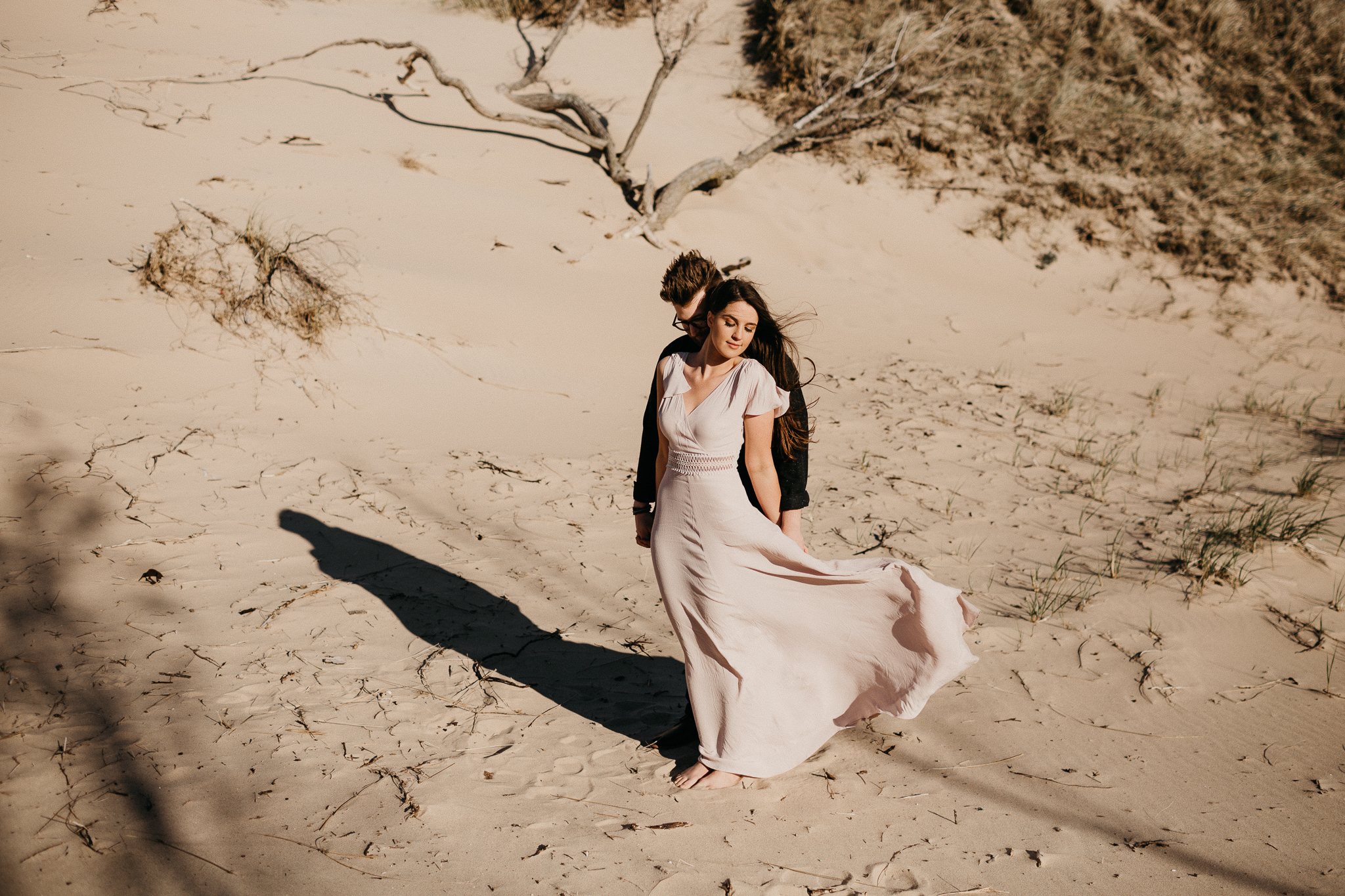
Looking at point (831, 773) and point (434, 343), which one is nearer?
point (831, 773)

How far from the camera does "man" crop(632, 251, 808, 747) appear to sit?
93.0 inches

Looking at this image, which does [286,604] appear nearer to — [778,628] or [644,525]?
[644,525]

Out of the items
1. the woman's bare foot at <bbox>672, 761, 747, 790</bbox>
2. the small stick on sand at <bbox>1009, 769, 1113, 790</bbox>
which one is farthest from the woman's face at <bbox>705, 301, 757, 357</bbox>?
the small stick on sand at <bbox>1009, 769, 1113, 790</bbox>

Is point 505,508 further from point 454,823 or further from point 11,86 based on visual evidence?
point 11,86

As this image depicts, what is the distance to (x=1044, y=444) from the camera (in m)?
5.56

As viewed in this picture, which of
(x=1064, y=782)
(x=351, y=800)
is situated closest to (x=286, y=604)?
(x=351, y=800)

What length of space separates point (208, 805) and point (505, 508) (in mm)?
2317

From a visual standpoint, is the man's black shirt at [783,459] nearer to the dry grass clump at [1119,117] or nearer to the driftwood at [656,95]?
the driftwood at [656,95]

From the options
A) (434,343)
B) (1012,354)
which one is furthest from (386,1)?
(1012,354)

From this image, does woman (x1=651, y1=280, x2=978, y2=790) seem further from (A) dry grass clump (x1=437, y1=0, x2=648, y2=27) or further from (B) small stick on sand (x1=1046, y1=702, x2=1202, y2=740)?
(A) dry grass clump (x1=437, y1=0, x2=648, y2=27)

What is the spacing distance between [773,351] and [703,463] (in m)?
0.41

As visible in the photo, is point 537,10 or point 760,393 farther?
point 537,10

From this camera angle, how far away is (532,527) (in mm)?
4223

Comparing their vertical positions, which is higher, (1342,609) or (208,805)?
(1342,609)
